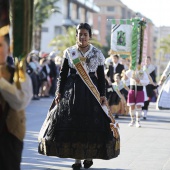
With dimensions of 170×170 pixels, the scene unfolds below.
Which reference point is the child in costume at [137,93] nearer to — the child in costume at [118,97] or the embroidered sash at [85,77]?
the child in costume at [118,97]

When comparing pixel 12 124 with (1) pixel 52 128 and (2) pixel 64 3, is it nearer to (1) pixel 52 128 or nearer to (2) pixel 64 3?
(1) pixel 52 128

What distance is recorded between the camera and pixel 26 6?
205 inches

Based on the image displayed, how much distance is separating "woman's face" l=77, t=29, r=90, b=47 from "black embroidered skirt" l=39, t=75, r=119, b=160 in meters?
0.45

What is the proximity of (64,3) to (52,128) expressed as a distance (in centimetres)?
7885

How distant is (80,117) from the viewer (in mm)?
8836

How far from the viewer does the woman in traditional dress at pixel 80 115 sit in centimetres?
877

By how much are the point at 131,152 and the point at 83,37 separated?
109 inches

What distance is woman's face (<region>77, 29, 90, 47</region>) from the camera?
29.5 feet

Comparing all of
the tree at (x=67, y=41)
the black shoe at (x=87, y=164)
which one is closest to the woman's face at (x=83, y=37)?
the black shoe at (x=87, y=164)

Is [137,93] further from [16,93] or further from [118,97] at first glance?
[16,93]

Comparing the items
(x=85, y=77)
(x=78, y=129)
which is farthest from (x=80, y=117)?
(x=85, y=77)

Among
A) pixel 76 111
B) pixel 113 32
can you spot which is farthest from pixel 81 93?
pixel 113 32

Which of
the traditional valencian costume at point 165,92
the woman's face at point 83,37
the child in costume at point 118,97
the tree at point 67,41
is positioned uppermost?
the woman's face at point 83,37

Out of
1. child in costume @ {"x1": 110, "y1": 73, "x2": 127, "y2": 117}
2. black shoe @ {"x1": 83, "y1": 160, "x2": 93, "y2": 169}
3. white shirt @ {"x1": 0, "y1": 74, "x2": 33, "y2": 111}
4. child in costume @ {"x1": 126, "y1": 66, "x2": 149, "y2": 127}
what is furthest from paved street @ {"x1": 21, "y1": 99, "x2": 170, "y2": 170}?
white shirt @ {"x1": 0, "y1": 74, "x2": 33, "y2": 111}
